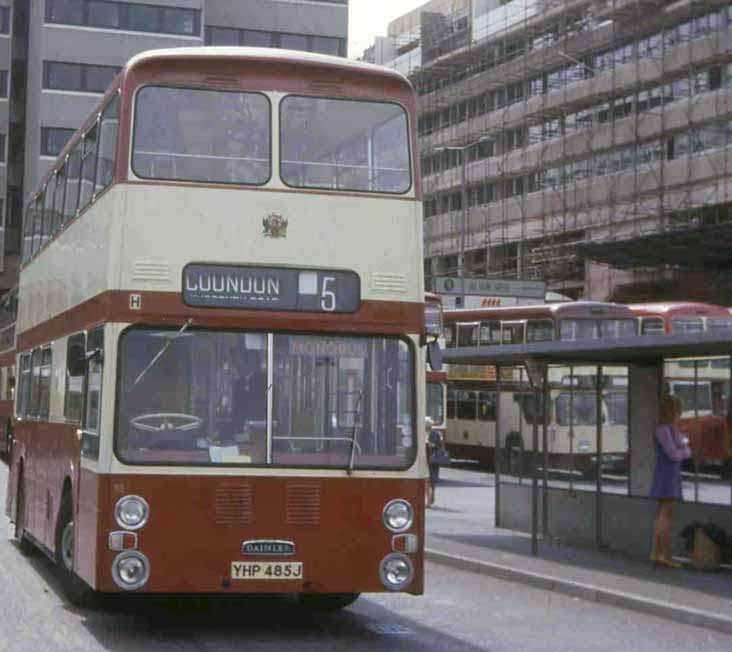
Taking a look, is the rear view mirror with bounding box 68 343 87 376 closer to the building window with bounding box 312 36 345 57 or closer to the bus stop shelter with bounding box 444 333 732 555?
the bus stop shelter with bounding box 444 333 732 555

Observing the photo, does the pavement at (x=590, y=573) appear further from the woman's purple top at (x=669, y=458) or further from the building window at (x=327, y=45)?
the building window at (x=327, y=45)

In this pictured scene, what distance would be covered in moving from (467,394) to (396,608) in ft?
87.4

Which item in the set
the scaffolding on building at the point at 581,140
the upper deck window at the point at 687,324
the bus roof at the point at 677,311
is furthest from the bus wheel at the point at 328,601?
the scaffolding on building at the point at 581,140

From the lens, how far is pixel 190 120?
36.2 ft

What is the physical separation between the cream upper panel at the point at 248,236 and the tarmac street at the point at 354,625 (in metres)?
2.46

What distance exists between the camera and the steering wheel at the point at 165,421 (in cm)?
1058

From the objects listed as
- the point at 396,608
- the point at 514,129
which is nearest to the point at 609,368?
the point at 396,608

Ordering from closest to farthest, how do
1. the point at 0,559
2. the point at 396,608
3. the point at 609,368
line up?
1. the point at 396,608
2. the point at 0,559
3. the point at 609,368

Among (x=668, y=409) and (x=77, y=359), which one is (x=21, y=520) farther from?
(x=668, y=409)

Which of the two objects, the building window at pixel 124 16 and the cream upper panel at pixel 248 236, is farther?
the building window at pixel 124 16

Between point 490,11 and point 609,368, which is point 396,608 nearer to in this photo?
point 609,368

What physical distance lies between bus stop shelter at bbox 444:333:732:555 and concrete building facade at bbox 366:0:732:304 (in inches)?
1047

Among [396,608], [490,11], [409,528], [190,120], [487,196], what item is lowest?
[396,608]

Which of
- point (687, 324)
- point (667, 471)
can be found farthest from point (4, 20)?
point (667, 471)
